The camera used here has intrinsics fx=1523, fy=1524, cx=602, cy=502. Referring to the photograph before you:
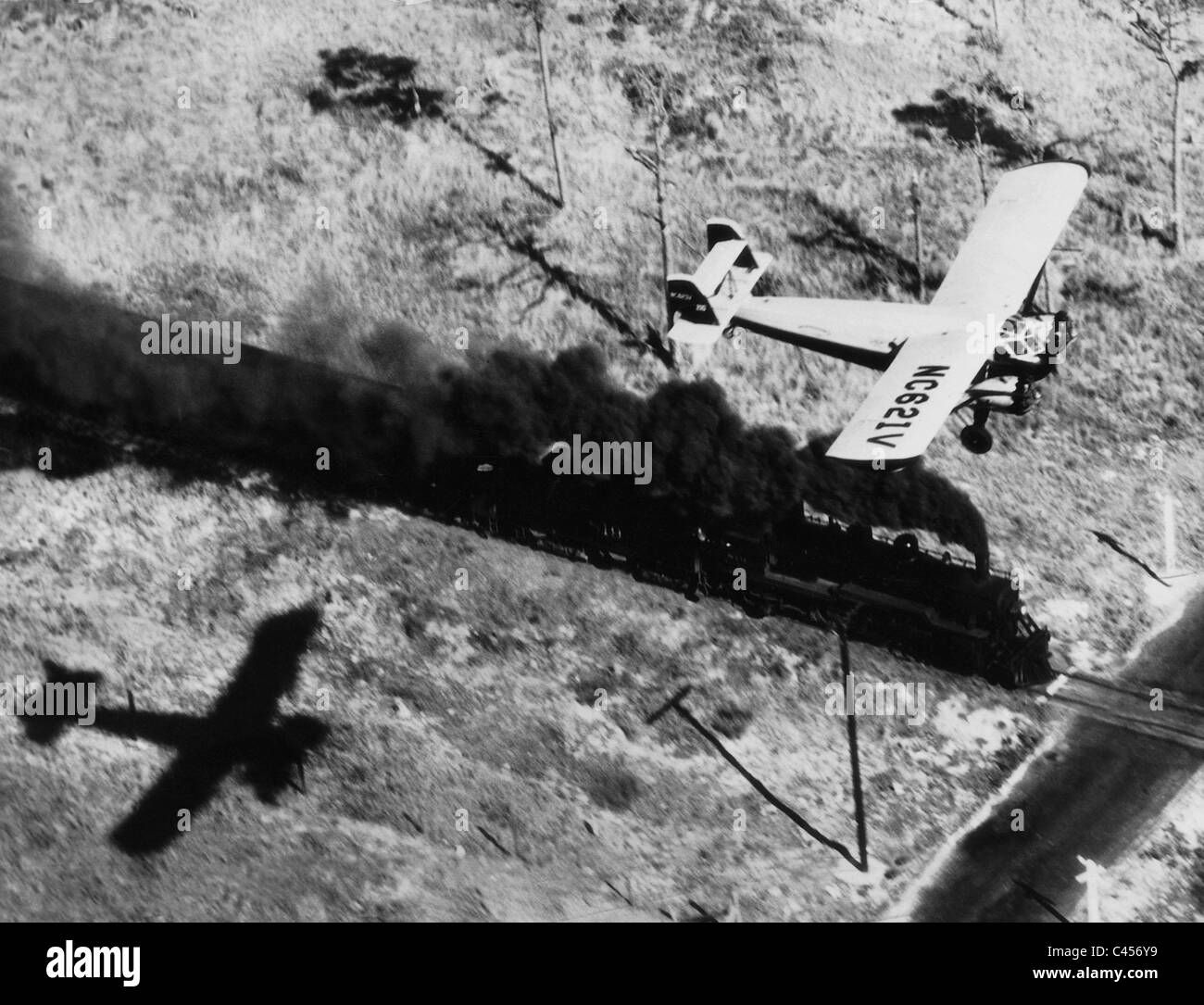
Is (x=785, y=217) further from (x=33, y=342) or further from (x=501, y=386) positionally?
(x=33, y=342)

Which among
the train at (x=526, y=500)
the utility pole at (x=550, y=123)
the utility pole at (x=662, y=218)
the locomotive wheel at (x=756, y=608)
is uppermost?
the utility pole at (x=550, y=123)

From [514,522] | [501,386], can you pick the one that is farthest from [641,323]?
[514,522]

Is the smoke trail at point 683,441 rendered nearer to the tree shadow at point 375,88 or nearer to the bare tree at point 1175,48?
the tree shadow at point 375,88

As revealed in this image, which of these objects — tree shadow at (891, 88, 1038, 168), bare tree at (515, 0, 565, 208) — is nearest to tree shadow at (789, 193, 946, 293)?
tree shadow at (891, 88, 1038, 168)

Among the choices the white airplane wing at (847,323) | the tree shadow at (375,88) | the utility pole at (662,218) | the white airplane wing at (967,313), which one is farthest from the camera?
the tree shadow at (375,88)

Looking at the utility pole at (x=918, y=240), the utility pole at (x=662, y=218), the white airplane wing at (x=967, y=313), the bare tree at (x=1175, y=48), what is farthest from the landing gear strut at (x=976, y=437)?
the bare tree at (x=1175, y=48)

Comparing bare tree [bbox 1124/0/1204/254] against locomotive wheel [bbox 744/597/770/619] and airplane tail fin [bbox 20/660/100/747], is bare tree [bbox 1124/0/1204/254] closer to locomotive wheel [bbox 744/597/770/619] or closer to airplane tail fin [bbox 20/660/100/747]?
locomotive wheel [bbox 744/597/770/619]
